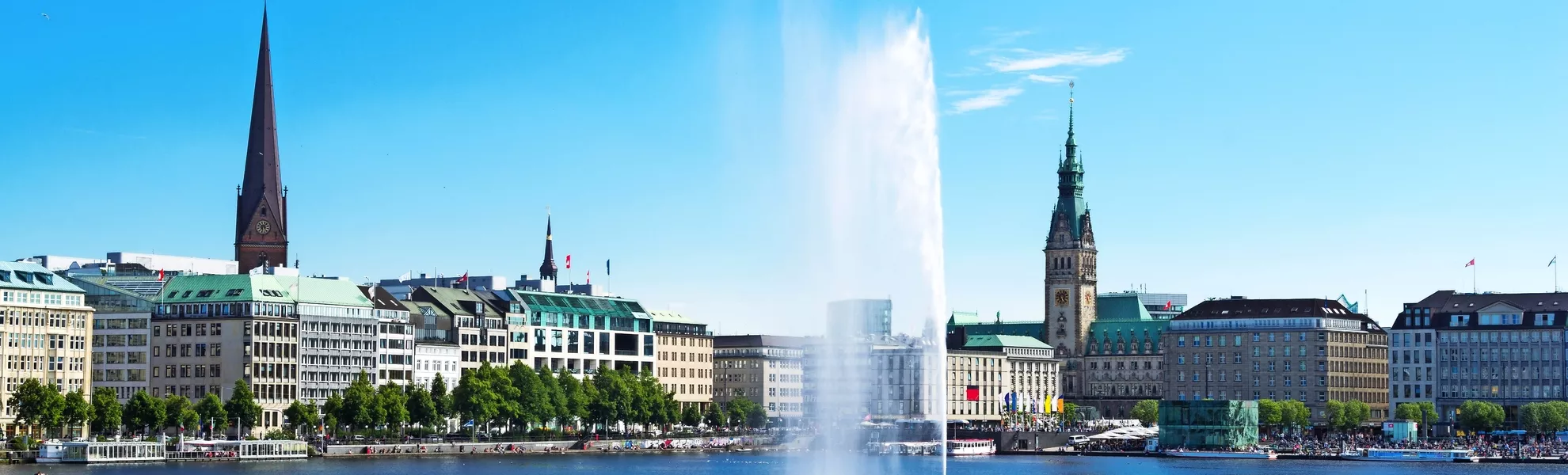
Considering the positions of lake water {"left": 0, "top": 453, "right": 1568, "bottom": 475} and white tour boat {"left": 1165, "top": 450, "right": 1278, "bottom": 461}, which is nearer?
lake water {"left": 0, "top": 453, "right": 1568, "bottom": 475}

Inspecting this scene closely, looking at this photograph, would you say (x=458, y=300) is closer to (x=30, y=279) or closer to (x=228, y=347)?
(x=228, y=347)

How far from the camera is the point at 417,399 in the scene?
517 ft

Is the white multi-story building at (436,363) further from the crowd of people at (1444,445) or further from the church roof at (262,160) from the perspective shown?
the crowd of people at (1444,445)

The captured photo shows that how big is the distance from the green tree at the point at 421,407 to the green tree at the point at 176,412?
14870 millimetres

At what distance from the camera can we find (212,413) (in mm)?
149000

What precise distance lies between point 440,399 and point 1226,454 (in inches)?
2242

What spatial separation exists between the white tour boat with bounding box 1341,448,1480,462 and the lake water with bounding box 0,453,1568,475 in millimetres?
4447

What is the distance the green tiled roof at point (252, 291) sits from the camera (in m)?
163

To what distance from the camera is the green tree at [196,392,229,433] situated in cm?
14900

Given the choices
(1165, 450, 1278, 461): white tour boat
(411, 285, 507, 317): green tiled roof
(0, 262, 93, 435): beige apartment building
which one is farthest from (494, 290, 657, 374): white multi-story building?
(1165, 450, 1278, 461): white tour boat

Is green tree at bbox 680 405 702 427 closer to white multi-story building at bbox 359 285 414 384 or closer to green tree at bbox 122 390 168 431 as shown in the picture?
white multi-story building at bbox 359 285 414 384

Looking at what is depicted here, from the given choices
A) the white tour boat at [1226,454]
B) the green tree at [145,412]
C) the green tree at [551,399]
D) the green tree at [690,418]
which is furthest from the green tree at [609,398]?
the white tour boat at [1226,454]

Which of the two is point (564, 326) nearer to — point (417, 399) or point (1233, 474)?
point (417, 399)

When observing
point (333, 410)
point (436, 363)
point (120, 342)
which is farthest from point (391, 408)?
point (436, 363)
